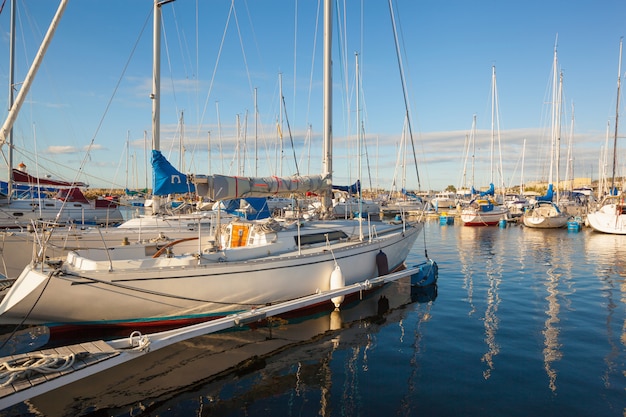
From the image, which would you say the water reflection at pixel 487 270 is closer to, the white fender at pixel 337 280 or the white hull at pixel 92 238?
the white fender at pixel 337 280

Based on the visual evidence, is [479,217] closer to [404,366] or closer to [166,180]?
[404,366]

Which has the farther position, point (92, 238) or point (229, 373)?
point (92, 238)

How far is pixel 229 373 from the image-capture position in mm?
7473

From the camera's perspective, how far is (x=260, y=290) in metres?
9.80

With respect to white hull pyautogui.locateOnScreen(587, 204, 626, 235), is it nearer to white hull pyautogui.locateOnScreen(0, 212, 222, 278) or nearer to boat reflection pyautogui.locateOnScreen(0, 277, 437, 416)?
boat reflection pyautogui.locateOnScreen(0, 277, 437, 416)

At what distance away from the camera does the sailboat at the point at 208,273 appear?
26.7 ft

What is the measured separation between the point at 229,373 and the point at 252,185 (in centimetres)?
554

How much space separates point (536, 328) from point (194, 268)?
8.27 metres

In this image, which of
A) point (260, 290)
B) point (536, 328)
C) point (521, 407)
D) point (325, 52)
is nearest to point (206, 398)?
point (260, 290)

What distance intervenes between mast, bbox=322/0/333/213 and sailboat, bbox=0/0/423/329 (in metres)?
0.63

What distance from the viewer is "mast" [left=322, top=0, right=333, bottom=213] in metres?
13.5

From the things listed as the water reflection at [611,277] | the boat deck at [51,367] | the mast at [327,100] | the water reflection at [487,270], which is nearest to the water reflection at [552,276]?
the water reflection at [611,277]

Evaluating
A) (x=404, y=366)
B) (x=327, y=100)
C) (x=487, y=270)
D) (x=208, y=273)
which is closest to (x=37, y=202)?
(x=327, y=100)

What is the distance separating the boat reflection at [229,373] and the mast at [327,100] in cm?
526
